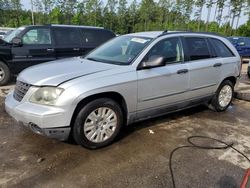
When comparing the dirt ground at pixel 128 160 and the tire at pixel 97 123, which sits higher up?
the tire at pixel 97 123

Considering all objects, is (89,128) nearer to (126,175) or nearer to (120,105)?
(120,105)

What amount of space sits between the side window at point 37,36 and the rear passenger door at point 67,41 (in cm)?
23

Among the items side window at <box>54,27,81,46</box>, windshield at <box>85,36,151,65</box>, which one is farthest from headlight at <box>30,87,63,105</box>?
side window at <box>54,27,81,46</box>

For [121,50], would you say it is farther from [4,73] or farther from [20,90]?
[4,73]

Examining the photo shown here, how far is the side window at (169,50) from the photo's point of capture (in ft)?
14.3

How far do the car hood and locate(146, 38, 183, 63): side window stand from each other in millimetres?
819

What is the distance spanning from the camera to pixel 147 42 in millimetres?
4348

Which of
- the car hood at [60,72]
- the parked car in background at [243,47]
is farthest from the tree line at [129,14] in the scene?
the car hood at [60,72]

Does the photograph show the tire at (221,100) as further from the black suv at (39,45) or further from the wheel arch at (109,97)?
the black suv at (39,45)

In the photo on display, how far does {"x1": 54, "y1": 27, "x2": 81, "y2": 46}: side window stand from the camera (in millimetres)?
8039

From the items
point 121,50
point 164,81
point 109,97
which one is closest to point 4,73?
point 121,50

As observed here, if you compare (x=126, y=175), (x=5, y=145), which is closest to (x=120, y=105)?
(x=126, y=175)

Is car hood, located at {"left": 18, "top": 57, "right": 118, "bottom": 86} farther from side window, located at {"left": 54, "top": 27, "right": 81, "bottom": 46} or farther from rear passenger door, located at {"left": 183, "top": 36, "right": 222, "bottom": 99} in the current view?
side window, located at {"left": 54, "top": 27, "right": 81, "bottom": 46}

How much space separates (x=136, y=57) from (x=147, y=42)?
1.39 feet
